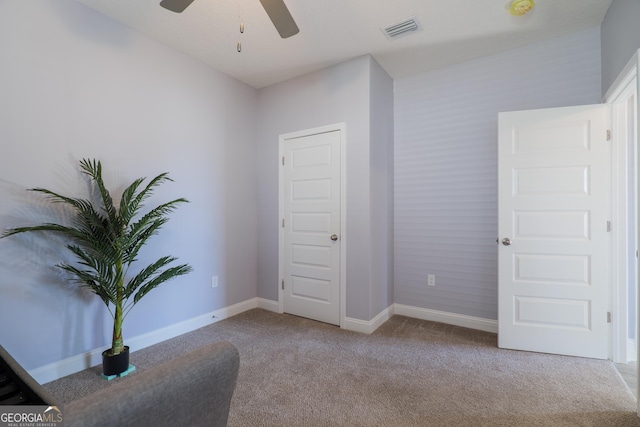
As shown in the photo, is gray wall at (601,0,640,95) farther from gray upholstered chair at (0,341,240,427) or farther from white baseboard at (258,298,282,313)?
white baseboard at (258,298,282,313)

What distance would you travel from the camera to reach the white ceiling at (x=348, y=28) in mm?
2238

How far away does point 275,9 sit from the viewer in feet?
5.35

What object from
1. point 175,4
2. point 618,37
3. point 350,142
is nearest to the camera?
point 175,4

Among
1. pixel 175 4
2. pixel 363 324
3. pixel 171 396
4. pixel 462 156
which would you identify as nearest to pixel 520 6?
pixel 462 156

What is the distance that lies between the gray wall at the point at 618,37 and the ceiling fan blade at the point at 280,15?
2.16m

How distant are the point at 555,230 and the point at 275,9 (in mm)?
2664

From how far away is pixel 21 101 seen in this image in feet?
6.36

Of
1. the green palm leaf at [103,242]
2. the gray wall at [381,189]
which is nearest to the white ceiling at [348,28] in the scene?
the gray wall at [381,189]

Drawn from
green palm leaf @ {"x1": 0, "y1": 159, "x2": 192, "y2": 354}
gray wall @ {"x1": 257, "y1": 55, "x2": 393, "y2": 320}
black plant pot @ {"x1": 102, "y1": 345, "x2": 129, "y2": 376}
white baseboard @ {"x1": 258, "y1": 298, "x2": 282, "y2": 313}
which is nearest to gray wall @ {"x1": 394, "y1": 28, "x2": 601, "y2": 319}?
gray wall @ {"x1": 257, "y1": 55, "x2": 393, "y2": 320}

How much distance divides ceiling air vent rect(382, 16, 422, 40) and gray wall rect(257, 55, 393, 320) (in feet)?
1.21

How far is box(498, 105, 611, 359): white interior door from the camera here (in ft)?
7.63

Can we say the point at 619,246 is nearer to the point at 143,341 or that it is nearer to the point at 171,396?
the point at 171,396

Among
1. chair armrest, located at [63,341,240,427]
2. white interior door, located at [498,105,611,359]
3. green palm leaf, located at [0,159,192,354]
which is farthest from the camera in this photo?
white interior door, located at [498,105,611,359]

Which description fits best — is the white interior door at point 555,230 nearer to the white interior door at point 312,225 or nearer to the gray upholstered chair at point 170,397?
the white interior door at point 312,225
